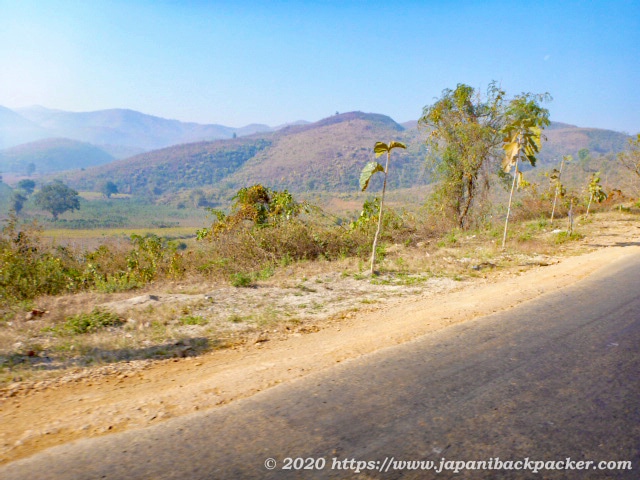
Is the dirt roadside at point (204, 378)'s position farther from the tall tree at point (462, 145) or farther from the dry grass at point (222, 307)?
the tall tree at point (462, 145)

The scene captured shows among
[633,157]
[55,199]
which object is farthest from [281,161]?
[633,157]

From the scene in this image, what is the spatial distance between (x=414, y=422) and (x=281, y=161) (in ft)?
374

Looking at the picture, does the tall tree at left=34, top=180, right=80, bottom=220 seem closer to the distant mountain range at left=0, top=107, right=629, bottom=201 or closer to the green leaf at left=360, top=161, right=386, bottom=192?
the distant mountain range at left=0, top=107, right=629, bottom=201

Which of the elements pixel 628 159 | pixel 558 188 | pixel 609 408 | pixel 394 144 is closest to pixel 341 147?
pixel 628 159

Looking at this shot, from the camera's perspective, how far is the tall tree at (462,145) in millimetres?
19641

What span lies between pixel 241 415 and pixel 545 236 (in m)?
17.1

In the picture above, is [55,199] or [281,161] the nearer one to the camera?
[55,199]

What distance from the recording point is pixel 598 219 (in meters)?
24.3

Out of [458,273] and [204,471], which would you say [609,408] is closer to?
[204,471]

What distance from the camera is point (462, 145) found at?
791 inches

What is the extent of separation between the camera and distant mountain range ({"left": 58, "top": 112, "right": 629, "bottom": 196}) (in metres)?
87.9

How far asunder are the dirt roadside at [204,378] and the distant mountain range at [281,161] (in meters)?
65.4

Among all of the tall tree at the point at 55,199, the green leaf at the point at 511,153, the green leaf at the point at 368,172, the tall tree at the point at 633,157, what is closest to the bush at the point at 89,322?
the green leaf at the point at 368,172

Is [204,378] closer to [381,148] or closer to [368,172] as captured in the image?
[368,172]
